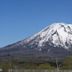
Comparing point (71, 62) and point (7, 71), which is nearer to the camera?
point (7, 71)

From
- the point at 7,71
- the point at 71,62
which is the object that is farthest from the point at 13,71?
the point at 71,62

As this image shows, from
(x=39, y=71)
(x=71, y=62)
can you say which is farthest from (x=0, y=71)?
(x=71, y=62)

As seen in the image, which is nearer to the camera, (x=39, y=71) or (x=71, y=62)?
(x=39, y=71)

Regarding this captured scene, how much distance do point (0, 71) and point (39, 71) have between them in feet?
17.0

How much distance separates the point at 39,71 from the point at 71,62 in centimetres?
2251

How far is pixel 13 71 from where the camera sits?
1919 inches

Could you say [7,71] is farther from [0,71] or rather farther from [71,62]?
[71,62]

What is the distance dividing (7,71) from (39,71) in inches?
167

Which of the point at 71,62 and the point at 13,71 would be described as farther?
the point at 71,62

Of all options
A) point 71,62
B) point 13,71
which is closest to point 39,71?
point 13,71

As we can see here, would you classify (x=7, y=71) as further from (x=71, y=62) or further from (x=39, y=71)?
(x=71, y=62)

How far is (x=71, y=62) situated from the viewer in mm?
69062

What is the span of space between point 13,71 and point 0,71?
304 centimetres

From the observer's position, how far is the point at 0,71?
46.1m
